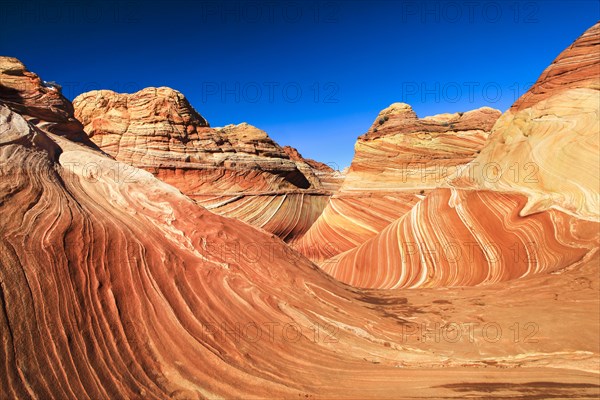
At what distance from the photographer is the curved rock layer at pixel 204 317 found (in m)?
2.57

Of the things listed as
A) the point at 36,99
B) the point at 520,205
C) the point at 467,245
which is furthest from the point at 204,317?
the point at 36,99

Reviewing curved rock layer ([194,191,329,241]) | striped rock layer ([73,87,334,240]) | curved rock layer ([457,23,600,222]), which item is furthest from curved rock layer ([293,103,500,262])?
striped rock layer ([73,87,334,240])

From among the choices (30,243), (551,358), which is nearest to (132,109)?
(30,243)

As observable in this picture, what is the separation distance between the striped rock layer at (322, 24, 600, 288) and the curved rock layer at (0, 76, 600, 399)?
4.37 ft

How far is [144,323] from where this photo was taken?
317cm

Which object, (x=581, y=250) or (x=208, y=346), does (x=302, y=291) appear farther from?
(x=581, y=250)

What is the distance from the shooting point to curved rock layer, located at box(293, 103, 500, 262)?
13.1 meters

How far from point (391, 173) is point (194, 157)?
1083 centimetres

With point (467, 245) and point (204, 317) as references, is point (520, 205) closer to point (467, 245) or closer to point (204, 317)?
point (467, 245)

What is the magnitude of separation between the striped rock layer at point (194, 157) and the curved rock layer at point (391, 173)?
448 cm

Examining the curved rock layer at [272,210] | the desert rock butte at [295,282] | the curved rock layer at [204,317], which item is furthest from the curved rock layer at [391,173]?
the curved rock layer at [204,317]

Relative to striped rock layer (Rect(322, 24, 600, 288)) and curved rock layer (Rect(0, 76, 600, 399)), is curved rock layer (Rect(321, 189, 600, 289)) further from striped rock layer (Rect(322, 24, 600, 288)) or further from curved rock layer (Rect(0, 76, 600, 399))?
curved rock layer (Rect(0, 76, 600, 399))

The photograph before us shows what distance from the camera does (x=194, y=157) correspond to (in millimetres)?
18859

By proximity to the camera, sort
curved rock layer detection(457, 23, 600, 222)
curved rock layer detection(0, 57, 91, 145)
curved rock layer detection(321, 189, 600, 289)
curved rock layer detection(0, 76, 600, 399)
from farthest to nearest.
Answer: curved rock layer detection(0, 57, 91, 145), curved rock layer detection(457, 23, 600, 222), curved rock layer detection(321, 189, 600, 289), curved rock layer detection(0, 76, 600, 399)
